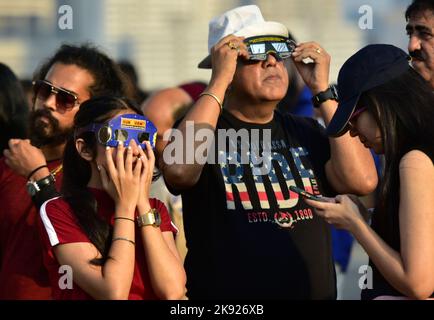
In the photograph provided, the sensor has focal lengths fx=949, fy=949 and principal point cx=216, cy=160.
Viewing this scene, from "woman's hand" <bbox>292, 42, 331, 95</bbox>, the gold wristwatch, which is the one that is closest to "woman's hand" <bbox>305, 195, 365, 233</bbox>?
the gold wristwatch

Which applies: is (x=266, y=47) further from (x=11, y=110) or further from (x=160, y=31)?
(x=160, y=31)

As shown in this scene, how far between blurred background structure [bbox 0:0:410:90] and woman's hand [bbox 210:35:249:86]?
64.1 feet

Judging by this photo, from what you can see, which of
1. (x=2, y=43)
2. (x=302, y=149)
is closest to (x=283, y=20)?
(x=2, y=43)

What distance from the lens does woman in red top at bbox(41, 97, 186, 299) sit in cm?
376

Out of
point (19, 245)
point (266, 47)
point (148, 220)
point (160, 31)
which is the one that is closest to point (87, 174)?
point (148, 220)

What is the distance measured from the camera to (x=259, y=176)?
4.48 m

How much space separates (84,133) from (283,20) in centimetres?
2725

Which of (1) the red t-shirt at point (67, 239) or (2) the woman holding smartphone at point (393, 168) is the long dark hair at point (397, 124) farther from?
(1) the red t-shirt at point (67, 239)

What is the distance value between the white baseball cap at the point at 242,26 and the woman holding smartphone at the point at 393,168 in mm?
1025

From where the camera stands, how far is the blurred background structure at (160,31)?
2628 centimetres

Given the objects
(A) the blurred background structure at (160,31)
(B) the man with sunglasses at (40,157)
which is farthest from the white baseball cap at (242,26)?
(A) the blurred background structure at (160,31)

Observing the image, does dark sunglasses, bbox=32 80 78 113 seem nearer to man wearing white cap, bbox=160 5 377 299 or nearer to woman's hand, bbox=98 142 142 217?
man wearing white cap, bbox=160 5 377 299

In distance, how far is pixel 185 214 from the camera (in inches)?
179

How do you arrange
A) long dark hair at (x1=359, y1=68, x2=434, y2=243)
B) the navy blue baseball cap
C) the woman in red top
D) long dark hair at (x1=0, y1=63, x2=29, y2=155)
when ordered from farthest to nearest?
long dark hair at (x1=0, y1=63, x2=29, y2=155) → the woman in red top → the navy blue baseball cap → long dark hair at (x1=359, y1=68, x2=434, y2=243)
